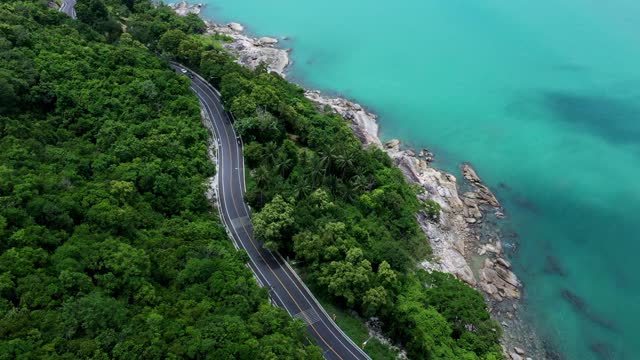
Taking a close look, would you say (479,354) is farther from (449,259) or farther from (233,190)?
(233,190)

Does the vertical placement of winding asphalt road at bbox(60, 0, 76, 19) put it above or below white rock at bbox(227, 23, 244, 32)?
below

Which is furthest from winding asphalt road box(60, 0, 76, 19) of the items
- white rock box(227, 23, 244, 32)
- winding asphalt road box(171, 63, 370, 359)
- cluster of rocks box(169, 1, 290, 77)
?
winding asphalt road box(171, 63, 370, 359)

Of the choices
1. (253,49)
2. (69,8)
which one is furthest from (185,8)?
(69,8)

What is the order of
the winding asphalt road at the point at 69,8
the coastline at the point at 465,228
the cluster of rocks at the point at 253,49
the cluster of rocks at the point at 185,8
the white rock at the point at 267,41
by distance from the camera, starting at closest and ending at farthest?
the coastline at the point at 465,228 → the winding asphalt road at the point at 69,8 → the cluster of rocks at the point at 253,49 → the white rock at the point at 267,41 → the cluster of rocks at the point at 185,8

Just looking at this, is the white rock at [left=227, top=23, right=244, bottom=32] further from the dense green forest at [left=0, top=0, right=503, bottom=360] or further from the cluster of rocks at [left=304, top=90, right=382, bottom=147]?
the dense green forest at [left=0, top=0, right=503, bottom=360]

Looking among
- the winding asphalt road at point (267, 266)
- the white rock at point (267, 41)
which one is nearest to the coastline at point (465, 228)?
the winding asphalt road at point (267, 266)

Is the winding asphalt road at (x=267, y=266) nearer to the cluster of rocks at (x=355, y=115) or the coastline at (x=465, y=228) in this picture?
the coastline at (x=465, y=228)

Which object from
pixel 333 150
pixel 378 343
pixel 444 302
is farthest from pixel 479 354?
pixel 333 150
